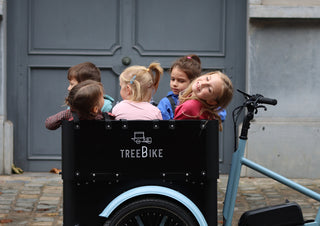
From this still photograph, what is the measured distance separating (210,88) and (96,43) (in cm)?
349

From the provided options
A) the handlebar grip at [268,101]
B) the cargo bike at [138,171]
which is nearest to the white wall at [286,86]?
the handlebar grip at [268,101]

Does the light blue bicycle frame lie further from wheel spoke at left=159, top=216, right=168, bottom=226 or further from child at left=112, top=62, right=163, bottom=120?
child at left=112, top=62, right=163, bottom=120

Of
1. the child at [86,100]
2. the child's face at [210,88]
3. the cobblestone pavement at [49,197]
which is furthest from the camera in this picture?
the cobblestone pavement at [49,197]

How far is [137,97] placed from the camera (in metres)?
3.38

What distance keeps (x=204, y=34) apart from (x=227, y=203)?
3440 millimetres

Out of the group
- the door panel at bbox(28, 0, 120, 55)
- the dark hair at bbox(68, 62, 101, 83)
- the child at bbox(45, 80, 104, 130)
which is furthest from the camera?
the door panel at bbox(28, 0, 120, 55)

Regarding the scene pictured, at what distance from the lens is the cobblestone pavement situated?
475 cm

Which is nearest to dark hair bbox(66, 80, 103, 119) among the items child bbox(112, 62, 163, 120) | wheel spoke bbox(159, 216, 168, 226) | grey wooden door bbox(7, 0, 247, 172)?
child bbox(112, 62, 163, 120)

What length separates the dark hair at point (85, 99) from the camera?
3105 mm

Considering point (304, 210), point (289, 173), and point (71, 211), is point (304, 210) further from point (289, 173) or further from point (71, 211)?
point (71, 211)

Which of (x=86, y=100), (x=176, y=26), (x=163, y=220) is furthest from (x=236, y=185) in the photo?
(x=176, y=26)

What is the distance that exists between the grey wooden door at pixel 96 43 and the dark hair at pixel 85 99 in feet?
11.1

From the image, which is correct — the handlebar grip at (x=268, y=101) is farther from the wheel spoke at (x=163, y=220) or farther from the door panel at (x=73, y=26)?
the door panel at (x=73, y=26)

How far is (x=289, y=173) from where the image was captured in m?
6.35
